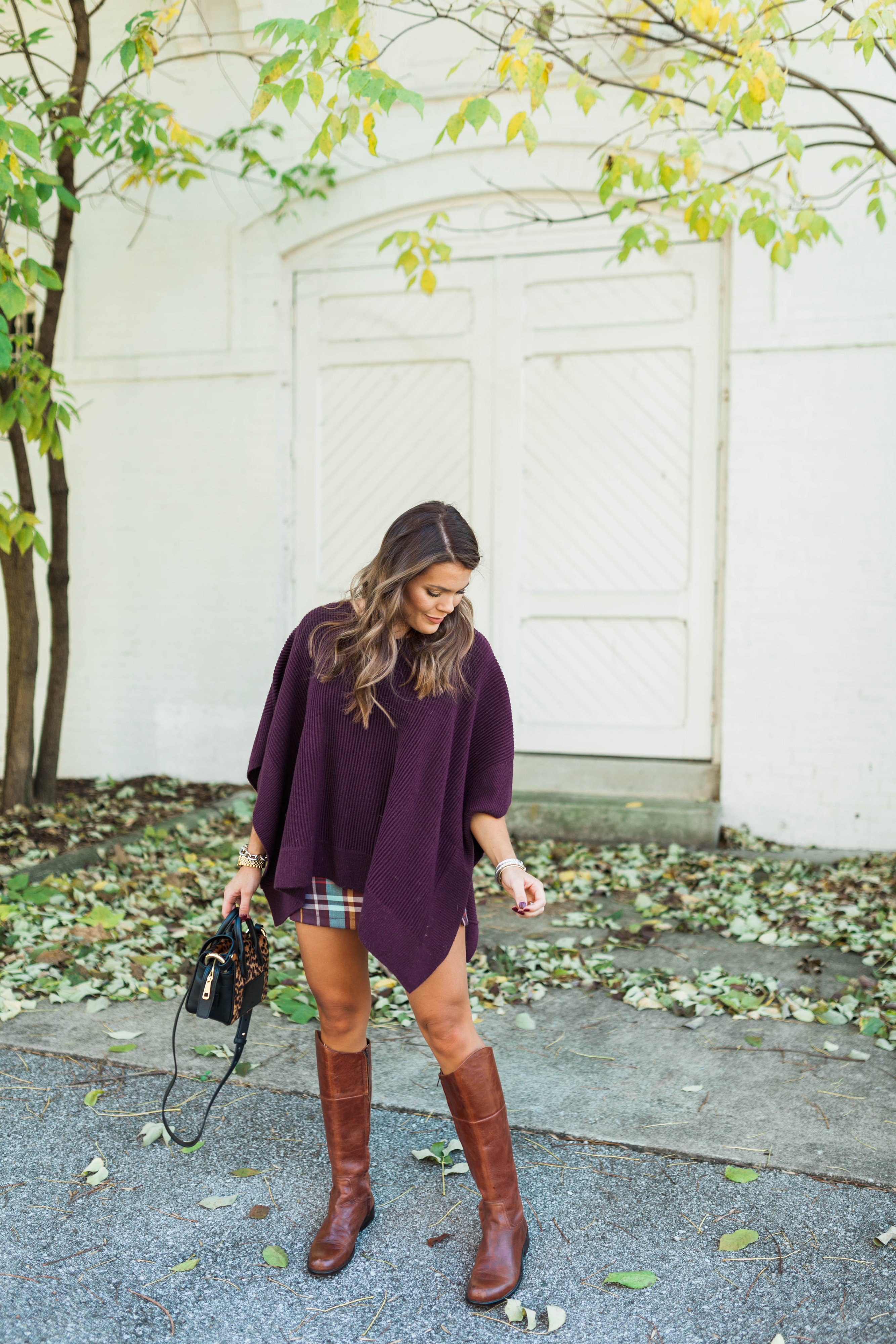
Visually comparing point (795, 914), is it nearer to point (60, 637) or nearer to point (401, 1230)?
point (401, 1230)

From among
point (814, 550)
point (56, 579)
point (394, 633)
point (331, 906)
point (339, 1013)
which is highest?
point (814, 550)

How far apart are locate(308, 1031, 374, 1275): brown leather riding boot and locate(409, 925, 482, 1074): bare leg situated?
→ 244mm

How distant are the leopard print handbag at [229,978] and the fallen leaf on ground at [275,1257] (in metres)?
0.33

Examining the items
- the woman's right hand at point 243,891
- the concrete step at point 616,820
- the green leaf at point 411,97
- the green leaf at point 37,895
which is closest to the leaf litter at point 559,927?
the green leaf at point 37,895

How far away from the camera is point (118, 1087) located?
3.33 meters

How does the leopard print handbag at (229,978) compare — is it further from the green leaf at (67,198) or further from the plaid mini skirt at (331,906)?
the green leaf at (67,198)

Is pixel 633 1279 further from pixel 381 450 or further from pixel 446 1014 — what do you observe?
pixel 381 450

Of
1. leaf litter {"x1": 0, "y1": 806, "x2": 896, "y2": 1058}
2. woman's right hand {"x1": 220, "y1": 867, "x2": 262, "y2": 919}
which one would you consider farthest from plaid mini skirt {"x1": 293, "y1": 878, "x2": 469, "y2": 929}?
leaf litter {"x1": 0, "y1": 806, "x2": 896, "y2": 1058}

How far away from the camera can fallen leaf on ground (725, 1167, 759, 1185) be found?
2.77 metres

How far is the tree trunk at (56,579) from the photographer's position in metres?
6.23

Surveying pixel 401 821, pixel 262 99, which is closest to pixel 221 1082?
pixel 401 821

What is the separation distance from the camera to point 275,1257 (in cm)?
246

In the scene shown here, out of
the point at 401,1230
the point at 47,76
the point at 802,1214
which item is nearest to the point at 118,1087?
the point at 401,1230

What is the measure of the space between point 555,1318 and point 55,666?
5514 millimetres
